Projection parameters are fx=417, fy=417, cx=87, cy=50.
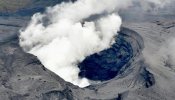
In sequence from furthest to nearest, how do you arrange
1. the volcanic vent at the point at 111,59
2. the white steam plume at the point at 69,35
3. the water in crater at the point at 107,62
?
1. the water in crater at the point at 107,62
2. the volcanic vent at the point at 111,59
3. the white steam plume at the point at 69,35

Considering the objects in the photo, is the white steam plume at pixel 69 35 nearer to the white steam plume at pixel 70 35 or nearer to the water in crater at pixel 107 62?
the white steam plume at pixel 70 35

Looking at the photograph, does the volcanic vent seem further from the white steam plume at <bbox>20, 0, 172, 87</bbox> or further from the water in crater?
the white steam plume at <bbox>20, 0, 172, 87</bbox>

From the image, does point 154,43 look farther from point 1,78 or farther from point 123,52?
point 1,78

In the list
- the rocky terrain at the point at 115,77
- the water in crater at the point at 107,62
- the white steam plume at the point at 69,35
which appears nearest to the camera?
the rocky terrain at the point at 115,77

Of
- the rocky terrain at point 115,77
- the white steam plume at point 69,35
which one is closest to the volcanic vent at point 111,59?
the rocky terrain at point 115,77

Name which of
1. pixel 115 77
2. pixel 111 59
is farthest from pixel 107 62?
pixel 115 77

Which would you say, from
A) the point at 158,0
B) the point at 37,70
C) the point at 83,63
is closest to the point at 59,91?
the point at 37,70

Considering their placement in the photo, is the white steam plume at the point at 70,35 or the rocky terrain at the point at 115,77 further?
the white steam plume at the point at 70,35
